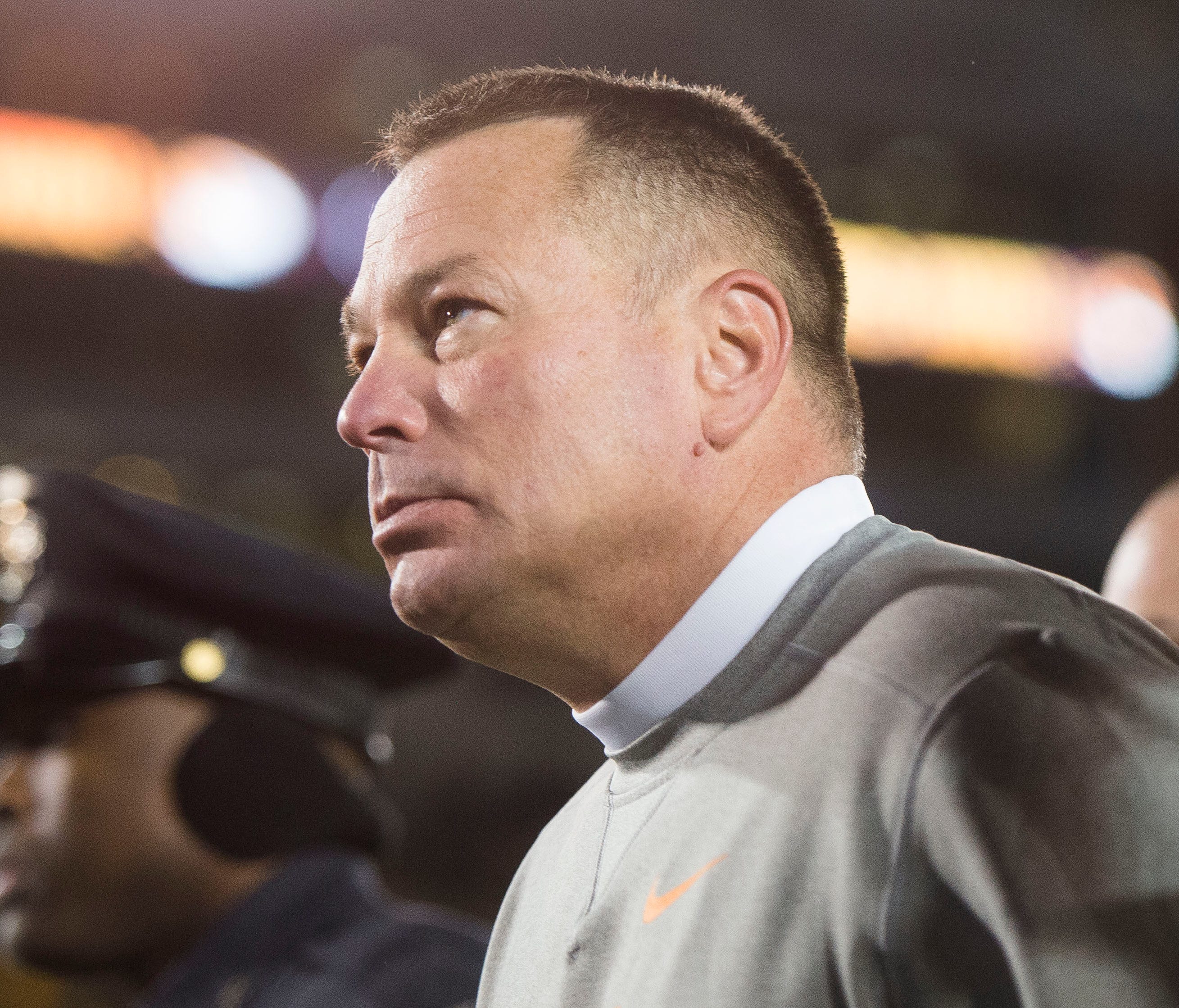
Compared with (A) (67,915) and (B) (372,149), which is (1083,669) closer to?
(B) (372,149)

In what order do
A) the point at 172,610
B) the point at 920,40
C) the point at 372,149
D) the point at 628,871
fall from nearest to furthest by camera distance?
the point at 628,871
the point at 372,149
the point at 172,610
the point at 920,40

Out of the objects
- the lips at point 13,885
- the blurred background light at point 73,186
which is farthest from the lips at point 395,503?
the blurred background light at point 73,186

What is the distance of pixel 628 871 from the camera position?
0.79 meters

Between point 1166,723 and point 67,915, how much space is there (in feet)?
4.95

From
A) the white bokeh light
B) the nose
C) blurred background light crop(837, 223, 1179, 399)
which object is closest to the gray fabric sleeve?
the nose

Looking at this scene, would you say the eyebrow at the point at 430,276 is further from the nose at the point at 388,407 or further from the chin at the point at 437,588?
the chin at the point at 437,588

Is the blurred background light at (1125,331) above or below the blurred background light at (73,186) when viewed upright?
below

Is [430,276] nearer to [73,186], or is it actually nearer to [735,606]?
[735,606]

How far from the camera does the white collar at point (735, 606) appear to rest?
0.81 meters

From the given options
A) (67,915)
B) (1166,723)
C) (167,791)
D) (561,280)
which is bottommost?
(67,915)

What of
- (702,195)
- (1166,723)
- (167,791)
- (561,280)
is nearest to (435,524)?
(561,280)

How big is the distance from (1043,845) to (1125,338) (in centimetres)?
616

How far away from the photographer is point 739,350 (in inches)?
32.8

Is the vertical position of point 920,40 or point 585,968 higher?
point 920,40
